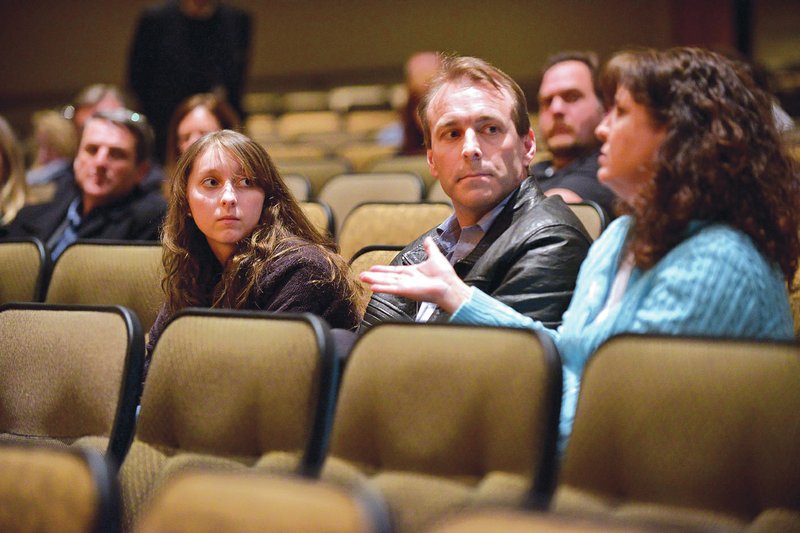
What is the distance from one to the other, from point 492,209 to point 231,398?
62 cm

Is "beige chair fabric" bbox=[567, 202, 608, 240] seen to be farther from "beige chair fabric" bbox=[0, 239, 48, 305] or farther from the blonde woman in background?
the blonde woman in background

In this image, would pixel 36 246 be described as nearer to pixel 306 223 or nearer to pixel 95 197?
pixel 95 197

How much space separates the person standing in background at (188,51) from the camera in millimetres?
4066

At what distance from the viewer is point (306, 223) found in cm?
200

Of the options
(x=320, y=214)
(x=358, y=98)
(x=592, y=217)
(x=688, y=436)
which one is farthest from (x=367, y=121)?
(x=688, y=436)

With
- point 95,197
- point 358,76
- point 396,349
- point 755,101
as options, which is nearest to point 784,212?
point 755,101

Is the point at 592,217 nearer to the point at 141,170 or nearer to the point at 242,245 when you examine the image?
the point at 242,245

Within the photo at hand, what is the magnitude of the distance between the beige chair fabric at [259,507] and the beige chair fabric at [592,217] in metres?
1.25

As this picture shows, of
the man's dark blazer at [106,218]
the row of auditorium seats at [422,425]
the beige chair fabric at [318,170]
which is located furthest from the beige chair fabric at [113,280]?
the beige chair fabric at [318,170]

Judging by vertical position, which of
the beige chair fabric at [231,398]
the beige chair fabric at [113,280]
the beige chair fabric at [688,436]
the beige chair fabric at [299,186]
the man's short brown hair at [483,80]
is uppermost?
the man's short brown hair at [483,80]

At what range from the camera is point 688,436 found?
3.69 ft

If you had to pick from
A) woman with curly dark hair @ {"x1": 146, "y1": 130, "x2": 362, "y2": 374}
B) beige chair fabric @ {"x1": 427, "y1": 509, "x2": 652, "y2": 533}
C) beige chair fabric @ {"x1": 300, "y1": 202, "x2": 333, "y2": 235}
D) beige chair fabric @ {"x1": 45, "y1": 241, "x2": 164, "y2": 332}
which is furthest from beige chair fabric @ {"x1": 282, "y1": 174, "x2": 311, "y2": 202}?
beige chair fabric @ {"x1": 427, "y1": 509, "x2": 652, "y2": 533}

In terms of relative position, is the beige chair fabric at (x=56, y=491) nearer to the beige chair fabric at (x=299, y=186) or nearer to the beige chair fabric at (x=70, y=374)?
the beige chair fabric at (x=70, y=374)

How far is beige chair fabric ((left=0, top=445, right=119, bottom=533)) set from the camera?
107 centimetres
